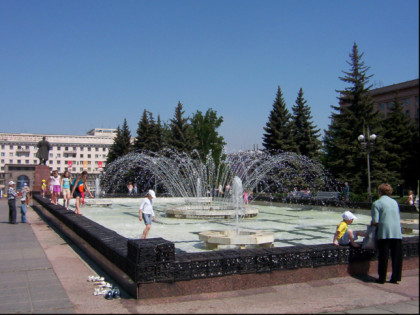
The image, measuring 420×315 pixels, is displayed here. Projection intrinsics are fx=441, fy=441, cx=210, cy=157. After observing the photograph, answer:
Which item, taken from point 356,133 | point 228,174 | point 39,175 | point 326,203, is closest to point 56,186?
point 326,203

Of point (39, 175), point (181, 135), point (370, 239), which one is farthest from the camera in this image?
point (181, 135)

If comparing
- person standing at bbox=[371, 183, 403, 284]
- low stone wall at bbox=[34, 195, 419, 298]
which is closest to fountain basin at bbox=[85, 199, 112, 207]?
low stone wall at bbox=[34, 195, 419, 298]

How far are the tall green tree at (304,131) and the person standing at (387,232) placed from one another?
3663 cm

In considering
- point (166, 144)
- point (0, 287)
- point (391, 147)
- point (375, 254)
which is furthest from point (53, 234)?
point (166, 144)

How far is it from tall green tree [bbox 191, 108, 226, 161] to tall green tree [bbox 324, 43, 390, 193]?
16.7 meters

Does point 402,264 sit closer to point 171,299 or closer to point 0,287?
point 171,299

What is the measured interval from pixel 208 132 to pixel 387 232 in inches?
1834

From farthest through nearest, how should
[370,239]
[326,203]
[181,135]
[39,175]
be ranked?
[181,135] < [39,175] < [326,203] < [370,239]

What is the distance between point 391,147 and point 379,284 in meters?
34.5

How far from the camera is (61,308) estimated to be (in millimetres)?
4617

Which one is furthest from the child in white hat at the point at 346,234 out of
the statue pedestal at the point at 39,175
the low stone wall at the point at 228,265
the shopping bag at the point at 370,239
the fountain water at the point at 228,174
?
the statue pedestal at the point at 39,175

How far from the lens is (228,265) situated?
5.17 meters

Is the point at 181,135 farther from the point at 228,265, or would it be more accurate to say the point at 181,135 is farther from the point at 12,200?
the point at 228,265

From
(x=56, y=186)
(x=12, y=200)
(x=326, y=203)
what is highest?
(x=56, y=186)
